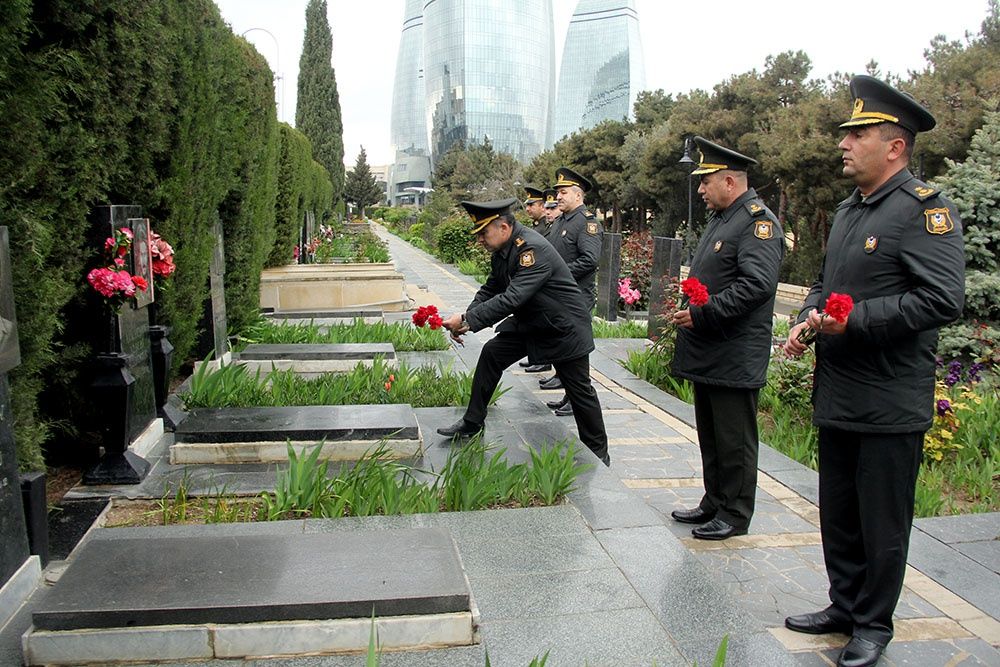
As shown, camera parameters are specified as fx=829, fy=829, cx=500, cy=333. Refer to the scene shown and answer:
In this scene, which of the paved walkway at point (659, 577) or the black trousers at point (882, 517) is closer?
the paved walkway at point (659, 577)

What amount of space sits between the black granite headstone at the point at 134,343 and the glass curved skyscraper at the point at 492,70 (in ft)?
331

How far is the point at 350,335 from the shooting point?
375 inches

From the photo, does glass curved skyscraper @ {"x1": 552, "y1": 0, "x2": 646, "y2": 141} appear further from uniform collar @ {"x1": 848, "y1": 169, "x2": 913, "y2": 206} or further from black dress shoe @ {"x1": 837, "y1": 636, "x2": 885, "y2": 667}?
black dress shoe @ {"x1": 837, "y1": 636, "x2": 885, "y2": 667}

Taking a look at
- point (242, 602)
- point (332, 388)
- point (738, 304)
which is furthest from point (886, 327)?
point (332, 388)

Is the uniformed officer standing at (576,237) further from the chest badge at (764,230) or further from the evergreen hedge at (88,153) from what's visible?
the chest badge at (764,230)

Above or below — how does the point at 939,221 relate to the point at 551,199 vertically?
below

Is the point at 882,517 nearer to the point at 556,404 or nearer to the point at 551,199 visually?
the point at 556,404

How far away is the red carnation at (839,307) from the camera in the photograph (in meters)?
3.04

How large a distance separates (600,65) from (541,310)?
110 metres

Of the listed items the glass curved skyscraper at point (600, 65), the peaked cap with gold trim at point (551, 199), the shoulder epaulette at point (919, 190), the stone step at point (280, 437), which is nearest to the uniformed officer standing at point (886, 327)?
the shoulder epaulette at point (919, 190)

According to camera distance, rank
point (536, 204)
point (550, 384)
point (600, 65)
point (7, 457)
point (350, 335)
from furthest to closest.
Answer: point (600, 65) < point (536, 204) < point (350, 335) < point (550, 384) < point (7, 457)

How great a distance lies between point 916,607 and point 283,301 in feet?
35.7

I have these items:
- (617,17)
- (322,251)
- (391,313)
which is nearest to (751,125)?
(322,251)

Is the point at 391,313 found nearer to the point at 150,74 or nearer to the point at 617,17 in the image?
the point at 150,74
